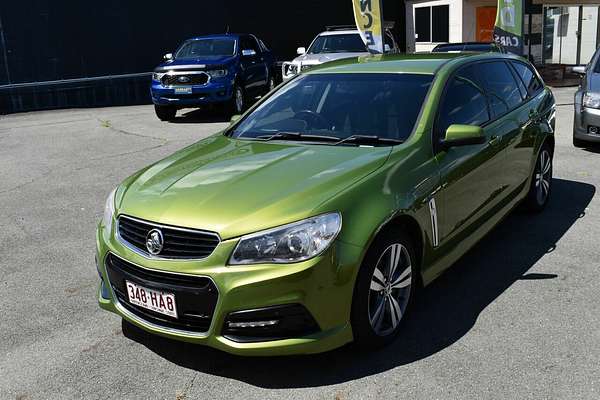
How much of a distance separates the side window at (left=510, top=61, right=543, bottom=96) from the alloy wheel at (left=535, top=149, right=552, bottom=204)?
604 mm

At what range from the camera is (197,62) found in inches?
539

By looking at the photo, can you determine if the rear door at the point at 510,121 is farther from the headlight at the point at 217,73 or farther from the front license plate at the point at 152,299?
the headlight at the point at 217,73

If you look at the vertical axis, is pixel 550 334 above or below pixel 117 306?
below

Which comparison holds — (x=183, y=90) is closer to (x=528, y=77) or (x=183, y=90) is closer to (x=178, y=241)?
(x=528, y=77)

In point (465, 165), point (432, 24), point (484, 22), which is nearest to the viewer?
A: point (465, 165)

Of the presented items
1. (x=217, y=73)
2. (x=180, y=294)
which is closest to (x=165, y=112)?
(x=217, y=73)

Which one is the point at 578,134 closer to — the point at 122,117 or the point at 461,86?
the point at 461,86

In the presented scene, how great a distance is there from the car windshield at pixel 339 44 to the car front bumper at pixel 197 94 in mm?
3124

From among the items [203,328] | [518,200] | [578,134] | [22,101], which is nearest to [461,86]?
[518,200]

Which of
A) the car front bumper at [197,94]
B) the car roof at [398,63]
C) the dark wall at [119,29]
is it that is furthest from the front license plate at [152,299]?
the dark wall at [119,29]

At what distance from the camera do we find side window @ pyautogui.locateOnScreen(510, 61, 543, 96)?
5.97 m

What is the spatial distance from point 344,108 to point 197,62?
32.0 ft

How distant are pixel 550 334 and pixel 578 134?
5.99 metres

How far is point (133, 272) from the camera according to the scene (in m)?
3.45
